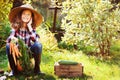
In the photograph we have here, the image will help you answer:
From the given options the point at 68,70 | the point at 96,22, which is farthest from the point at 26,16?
the point at 96,22

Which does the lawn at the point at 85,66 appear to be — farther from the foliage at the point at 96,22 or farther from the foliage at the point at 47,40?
the foliage at the point at 96,22

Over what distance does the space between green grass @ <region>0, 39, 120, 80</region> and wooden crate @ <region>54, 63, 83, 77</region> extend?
0.46ft

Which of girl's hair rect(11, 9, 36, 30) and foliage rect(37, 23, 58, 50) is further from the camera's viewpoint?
foliage rect(37, 23, 58, 50)

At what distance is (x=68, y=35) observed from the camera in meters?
11.6

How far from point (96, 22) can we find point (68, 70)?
Answer: 286 centimetres

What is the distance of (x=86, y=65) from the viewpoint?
9.80 meters

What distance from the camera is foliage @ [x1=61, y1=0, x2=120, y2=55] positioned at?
1091 cm

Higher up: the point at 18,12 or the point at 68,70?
the point at 18,12

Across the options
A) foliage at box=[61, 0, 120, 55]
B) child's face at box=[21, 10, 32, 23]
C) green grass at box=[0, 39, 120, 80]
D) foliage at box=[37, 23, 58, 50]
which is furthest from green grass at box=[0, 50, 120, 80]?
child's face at box=[21, 10, 32, 23]

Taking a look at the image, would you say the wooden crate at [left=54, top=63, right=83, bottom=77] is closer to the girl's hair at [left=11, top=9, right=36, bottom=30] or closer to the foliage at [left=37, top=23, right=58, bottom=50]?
the girl's hair at [left=11, top=9, right=36, bottom=30]

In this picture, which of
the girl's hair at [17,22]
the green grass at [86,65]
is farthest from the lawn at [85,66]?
the girl's hair at [17,22]

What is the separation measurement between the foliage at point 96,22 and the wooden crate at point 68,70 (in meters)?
2.60

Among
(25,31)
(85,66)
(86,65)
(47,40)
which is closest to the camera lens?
(25,31)

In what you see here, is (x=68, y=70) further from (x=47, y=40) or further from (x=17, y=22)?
(x=47, y=40)
